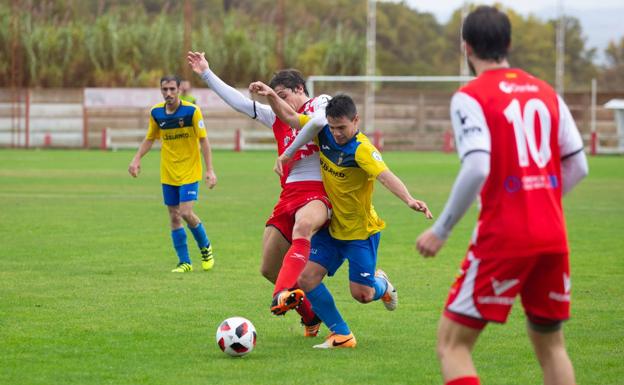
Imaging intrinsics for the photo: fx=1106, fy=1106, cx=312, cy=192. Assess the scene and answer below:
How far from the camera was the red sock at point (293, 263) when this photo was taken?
298 inches

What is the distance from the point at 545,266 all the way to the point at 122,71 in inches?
1837

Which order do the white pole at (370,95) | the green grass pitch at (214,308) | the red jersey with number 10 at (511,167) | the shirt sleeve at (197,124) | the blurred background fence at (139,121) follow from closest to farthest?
the red jersey with number 10 at (511,167) → the green grass pitch at (214,308) → the shirt sleeve at (197,124) → the blurred background fence at (139,121) → the white pole at (370,95)

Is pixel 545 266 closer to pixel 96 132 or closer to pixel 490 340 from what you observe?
pixel 490 340

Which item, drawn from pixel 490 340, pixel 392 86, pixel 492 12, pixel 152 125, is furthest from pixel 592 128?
pixel 492 12

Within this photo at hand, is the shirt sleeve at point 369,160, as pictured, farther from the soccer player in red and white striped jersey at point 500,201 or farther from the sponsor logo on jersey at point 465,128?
the sponsor logo on jersey at point 465,128

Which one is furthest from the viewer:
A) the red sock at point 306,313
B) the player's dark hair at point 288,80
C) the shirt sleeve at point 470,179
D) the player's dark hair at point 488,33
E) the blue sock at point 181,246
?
the blue sock at point 181,246

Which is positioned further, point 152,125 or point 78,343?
point 152,125

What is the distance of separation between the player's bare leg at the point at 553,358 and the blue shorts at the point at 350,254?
278cm

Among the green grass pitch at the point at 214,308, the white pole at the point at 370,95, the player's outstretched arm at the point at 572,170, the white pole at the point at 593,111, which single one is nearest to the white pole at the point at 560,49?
the white pole at the point at 593,111

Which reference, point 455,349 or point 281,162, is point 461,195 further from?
point 281,162

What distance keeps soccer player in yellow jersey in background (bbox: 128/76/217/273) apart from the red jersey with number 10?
7.39m

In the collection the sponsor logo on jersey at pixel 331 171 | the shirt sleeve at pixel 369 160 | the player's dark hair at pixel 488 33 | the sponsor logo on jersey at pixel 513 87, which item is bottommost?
the sponsor logo on jersey at pixel 331 171

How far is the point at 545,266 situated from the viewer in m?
4.91

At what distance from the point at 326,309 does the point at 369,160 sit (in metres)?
1.16
